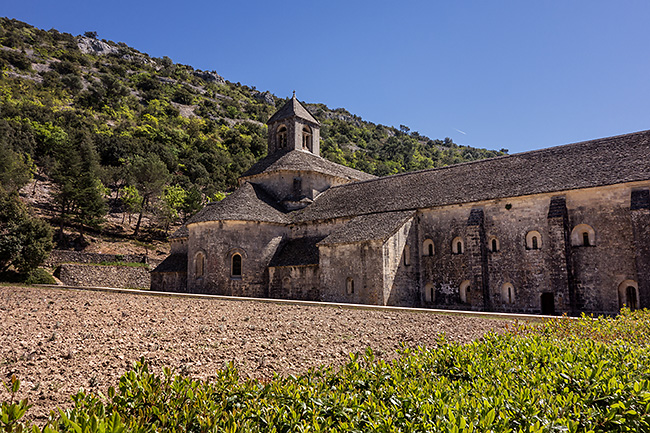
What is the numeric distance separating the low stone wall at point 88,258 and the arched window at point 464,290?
1318 inches

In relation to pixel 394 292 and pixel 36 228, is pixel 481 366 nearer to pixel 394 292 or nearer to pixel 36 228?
pixel 394 292

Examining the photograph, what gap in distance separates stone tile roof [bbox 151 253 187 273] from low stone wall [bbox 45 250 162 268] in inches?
350

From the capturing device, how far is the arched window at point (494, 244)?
2739 centimetres

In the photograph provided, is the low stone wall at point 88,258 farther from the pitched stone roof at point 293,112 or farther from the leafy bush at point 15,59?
the leafy bush at point 15,59

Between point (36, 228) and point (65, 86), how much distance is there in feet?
283

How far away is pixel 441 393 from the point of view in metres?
4.66

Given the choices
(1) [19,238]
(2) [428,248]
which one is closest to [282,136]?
(2) [428,248]

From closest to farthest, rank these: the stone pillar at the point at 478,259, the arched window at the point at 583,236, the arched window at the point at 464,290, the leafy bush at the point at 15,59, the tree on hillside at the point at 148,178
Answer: the arched window at the point at 583,236 < the stone pillar at the point at 478,259 < the arched window at the point at 464,290 < the tree on hillside at the point at 148,178 < the leafy bush at the point at 15,59

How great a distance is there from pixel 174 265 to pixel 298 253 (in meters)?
12.5

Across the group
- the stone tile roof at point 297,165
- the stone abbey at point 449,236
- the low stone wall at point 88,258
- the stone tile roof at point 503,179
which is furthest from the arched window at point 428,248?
the low stone wall at point 88,258

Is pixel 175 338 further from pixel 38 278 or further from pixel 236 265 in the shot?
pixel 38 278

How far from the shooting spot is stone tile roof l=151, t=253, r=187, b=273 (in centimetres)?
3769

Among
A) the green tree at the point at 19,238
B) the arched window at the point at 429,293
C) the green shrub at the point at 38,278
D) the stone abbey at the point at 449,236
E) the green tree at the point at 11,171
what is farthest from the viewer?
the green tree at the point at 11,171

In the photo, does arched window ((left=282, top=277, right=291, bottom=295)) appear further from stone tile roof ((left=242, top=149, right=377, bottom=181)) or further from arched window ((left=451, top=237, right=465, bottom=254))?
arched window ((left=451, top=237, right=465, bottom=254))
